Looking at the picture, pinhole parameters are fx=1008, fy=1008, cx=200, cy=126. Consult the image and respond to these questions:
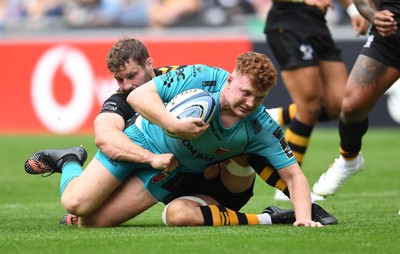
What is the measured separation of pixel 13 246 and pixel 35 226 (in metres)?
1.23

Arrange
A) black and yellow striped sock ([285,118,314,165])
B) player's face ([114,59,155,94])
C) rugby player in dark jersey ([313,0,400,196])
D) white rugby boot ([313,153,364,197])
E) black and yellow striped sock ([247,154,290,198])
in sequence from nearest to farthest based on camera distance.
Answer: black and yellow striped sock ([247,154,290,198]) → player's face ([114,59,155,94]) → rugby player in dark jersey ([313,0,400,196]) → white rugby boot ([313,153,364,197]) → black and yellow striped sock ([285,118,314,165])

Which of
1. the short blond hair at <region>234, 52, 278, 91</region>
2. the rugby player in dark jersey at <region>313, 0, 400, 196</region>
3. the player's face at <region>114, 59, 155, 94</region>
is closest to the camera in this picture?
the short blond hair at <region>234, 52, 278, 91</region>

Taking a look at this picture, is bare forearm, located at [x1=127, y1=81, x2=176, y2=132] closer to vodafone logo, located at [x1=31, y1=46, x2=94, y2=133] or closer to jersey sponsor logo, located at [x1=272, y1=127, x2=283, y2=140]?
jersey sponsor logo, located at [x1=272, y1=127, x2=283, y2=140]

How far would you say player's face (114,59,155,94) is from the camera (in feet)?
23.6

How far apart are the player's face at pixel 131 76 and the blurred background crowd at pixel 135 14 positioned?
10864 mm

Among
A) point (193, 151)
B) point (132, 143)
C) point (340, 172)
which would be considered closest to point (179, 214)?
point (193, 151)

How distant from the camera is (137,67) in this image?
7223 mm

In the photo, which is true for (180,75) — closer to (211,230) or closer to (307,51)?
A: (211,230)

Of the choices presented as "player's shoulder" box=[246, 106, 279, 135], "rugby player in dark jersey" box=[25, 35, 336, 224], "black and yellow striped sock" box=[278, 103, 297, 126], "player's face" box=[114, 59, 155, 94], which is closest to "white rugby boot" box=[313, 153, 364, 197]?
"black and yellow striped sock" box=[278, 103, 297, 126]

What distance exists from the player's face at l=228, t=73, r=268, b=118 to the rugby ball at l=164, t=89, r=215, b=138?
14cm

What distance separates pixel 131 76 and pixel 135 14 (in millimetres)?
11973

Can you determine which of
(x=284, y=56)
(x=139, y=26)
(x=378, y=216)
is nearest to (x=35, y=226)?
(x=378, y=216)

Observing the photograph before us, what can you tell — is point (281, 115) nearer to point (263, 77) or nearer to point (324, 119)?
point (324, 119)

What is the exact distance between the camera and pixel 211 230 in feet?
21.5
